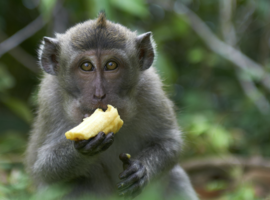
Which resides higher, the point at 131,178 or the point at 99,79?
the point at 99,79

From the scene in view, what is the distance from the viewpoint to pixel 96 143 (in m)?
3.81

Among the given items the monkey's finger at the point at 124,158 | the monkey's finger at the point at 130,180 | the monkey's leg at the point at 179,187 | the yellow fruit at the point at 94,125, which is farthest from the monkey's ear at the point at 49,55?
the monkey's leg at the point at 179,187

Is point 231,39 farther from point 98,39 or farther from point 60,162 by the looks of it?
point 60,162

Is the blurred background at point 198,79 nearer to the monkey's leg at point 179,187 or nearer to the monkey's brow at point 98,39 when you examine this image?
the monkey's leg at point 179,187

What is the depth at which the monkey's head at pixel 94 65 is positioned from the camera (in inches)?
159

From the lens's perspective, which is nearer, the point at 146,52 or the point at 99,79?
the point at 99,79

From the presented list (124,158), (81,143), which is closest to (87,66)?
(81,143)

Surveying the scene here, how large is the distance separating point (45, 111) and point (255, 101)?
15.7ft

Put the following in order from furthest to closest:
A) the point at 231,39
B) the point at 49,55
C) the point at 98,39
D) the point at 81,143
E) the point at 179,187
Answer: the point at 231,39 → the point at 179,187 → the point at 49,55 → the point at 98,39 → the point at 81,143

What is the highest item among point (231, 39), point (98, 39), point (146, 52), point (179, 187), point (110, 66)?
point (231, 39)

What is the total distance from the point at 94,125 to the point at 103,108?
0.77 ft

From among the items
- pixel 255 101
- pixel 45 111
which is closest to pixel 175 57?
pixel 255 101

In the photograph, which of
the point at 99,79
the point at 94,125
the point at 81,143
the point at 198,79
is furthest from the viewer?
the point at 198,79

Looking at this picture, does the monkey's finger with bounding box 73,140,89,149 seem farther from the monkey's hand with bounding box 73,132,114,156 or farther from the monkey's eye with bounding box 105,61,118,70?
the monkey's eye with bounding box 105,61,118,70
